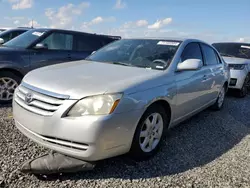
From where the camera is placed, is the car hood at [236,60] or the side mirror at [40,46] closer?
the side mirror at [40,46]

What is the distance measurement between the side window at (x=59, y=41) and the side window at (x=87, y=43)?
0.21 m

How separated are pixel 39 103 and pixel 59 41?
357cm

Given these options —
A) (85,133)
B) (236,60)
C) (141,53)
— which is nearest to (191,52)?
(141,53)

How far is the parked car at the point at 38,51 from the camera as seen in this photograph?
4.88 meters

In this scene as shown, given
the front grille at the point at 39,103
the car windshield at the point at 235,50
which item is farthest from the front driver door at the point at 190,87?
the car windshield at the point at 235,50

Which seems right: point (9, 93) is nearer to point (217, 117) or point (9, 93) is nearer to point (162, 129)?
point (162, 129)

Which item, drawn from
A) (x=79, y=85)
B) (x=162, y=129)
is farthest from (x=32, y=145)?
(x=162, y=129)

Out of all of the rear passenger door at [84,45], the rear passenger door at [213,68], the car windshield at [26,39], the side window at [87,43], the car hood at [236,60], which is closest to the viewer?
the rear passenger door at [213,68]

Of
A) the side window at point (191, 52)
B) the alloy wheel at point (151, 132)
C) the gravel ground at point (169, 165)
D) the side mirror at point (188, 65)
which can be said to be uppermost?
the side window at point (191, 52)

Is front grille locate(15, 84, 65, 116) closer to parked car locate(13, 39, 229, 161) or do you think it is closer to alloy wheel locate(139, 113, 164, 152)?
parked car locate(13, 39, 229, 161)

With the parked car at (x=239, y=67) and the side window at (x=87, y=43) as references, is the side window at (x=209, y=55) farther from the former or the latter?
the side window at (x=87, y=43)

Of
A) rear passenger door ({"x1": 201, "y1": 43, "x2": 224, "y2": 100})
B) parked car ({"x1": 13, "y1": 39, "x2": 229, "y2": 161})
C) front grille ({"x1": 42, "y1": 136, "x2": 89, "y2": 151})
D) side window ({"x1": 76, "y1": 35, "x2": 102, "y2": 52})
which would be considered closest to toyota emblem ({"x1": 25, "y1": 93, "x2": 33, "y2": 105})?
parked car ({"x1": 13, "y1": 39, "x2": 229, "y2": 161})

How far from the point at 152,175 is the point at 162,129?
701mm

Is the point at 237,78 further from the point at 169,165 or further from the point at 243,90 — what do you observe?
the point at 169,165
